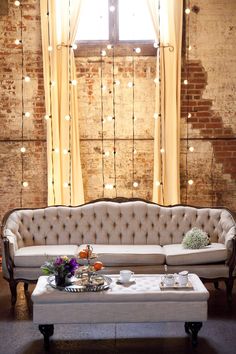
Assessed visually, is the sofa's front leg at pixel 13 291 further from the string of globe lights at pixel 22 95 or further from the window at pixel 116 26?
the window at pixel 116 26

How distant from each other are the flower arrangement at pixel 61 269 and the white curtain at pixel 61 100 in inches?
122

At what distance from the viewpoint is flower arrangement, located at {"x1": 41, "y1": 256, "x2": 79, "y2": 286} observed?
5.28 metres

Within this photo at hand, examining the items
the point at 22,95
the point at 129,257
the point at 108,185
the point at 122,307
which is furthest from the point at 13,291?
the point at 22,95

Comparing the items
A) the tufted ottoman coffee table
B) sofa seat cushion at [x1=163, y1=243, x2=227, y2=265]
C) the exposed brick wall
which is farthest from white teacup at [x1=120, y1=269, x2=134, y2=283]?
the exposed brick wall

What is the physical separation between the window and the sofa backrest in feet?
7.99

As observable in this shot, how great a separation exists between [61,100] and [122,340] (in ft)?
13.3

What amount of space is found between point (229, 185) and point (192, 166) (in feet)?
2.02

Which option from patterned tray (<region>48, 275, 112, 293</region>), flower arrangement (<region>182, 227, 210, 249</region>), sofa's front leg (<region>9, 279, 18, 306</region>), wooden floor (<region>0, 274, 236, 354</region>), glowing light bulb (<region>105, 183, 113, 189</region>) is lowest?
wooden floor (<region>0, 274, 236, 354</region>)

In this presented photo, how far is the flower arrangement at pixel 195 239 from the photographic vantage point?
22.2 ft

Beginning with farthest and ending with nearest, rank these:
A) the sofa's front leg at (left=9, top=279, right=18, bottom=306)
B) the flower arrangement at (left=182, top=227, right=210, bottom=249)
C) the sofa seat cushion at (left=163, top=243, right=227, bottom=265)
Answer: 1. the flower arrangement at (left=182, top=227, right=210, bottom=249)
2. the sofa seat cushion at (left=163, top=243, right=227, bottom=265)
3. the sofa's front leg at (left=9, top=279, right=18, bottom=306)

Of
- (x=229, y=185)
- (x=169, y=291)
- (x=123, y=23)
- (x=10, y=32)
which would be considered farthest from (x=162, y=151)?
(x=169, y=291)

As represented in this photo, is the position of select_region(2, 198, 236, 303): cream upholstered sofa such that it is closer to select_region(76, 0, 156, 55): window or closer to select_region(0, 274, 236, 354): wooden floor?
select_region(0, 274, 236, 354): wooden floor

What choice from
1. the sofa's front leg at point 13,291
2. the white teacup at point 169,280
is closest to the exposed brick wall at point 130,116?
the sofa's front leg at point 13,291

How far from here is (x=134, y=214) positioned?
7367 millimetres
